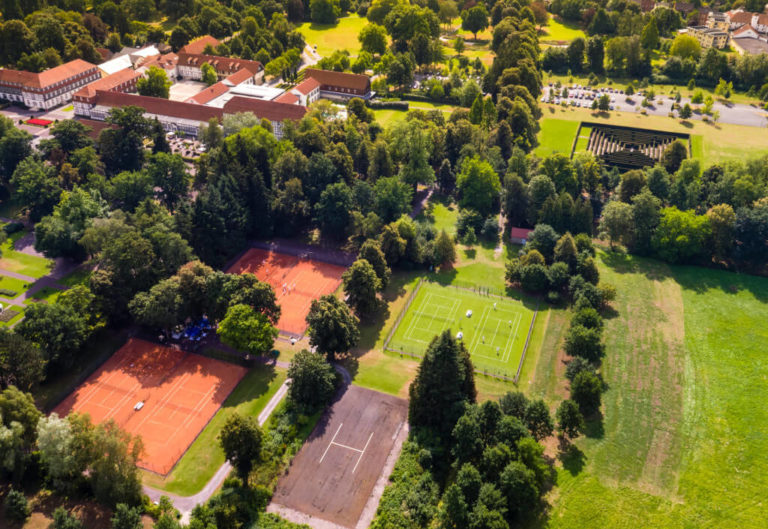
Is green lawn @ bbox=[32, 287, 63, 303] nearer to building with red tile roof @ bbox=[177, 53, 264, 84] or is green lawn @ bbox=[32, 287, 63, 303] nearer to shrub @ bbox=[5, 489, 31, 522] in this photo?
shrub @ bbox=[5, 489, 31, 522]

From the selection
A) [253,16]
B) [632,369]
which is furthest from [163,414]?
[253,16]

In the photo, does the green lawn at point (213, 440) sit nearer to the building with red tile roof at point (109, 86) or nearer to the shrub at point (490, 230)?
the shrub at point (490, 230)

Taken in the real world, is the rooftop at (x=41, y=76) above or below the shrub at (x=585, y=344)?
above

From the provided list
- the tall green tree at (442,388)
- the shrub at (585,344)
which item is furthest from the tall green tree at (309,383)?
the shrub at (585,344)

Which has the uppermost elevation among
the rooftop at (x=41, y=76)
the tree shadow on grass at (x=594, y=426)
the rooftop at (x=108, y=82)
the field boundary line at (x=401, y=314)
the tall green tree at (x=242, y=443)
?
the rooftop at (x=41, y=76)

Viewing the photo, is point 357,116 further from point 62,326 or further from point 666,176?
point 62,326

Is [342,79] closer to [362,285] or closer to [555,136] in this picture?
[555,136]
